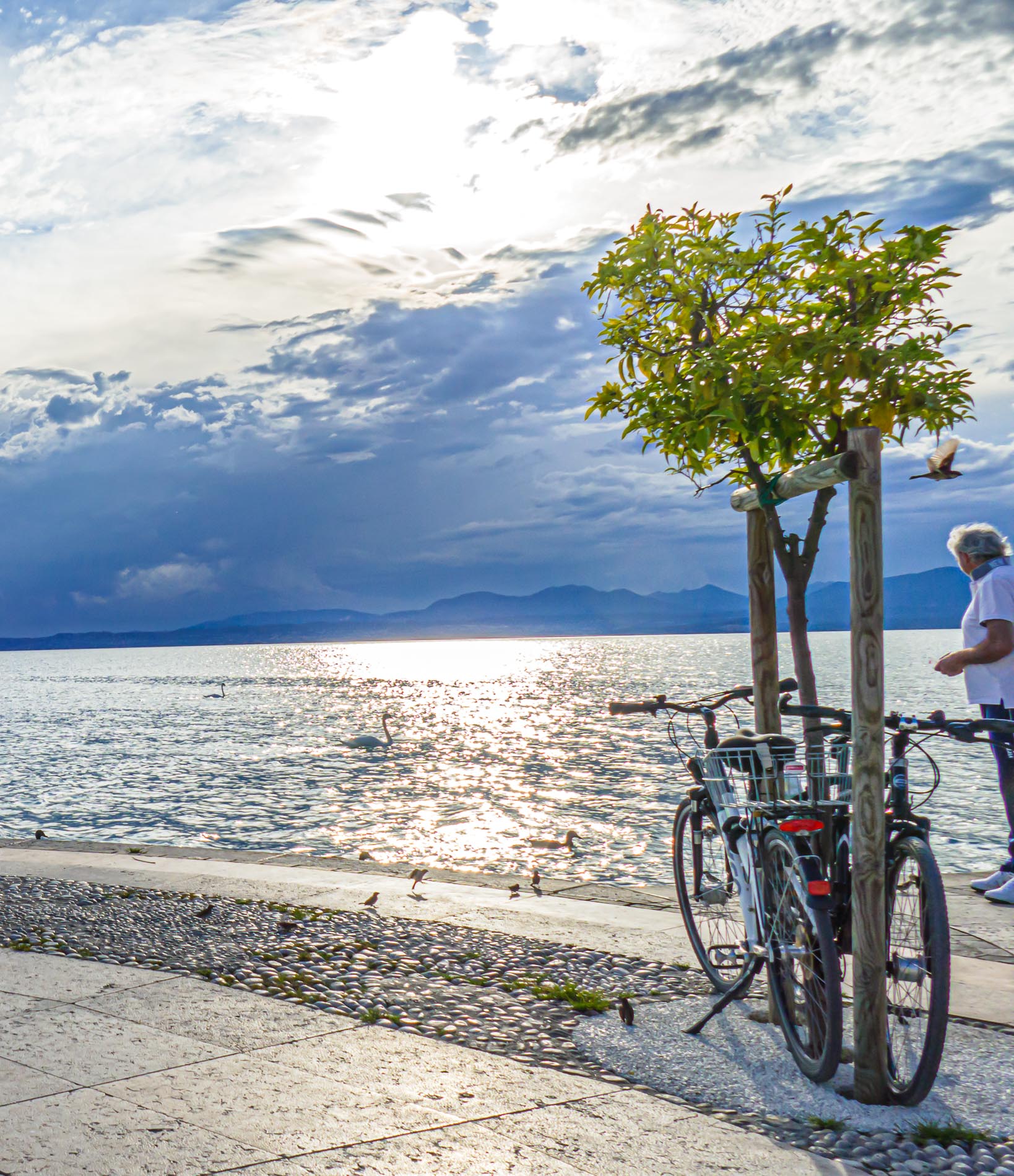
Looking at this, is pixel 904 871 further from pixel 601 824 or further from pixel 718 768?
pixel 601 824

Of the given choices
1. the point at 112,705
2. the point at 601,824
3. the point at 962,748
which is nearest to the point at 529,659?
the point at 112,705

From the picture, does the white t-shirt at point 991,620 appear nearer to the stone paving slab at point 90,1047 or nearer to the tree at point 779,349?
the tree at point 779,349

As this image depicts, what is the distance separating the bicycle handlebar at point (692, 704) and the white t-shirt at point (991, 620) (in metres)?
1.80

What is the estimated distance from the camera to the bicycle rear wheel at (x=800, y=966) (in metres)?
3.88

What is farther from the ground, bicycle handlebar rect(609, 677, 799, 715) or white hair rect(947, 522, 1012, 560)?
white hair rect(947, 522, 1012, 560)

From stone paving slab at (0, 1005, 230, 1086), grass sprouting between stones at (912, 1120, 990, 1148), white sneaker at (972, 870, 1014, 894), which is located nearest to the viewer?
grass sprouting between stones at (912, 1120, 990, 1148)

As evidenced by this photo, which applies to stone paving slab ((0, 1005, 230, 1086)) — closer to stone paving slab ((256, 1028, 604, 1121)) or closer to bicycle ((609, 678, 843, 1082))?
stone paving slab ((256, 1028, 604, 1121))

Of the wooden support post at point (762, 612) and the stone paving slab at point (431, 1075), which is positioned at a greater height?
the wooden support post at point (762, 612)

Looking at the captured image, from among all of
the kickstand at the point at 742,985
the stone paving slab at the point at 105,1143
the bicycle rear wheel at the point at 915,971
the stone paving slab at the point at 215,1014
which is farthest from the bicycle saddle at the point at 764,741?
the stone paving slab at the point at 105,1143

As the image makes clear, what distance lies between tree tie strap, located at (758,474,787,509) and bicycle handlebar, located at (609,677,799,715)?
826mm

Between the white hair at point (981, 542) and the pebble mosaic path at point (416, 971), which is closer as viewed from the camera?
the pebble mosaic path at point (416, 971)

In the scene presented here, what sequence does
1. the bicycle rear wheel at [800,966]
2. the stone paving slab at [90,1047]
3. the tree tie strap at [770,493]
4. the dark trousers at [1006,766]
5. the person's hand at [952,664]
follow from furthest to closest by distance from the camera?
the dark trousers at [1006,766], the person's hand at [952,664], the tree tie strap at [770,493], the stone paving slab at [90,1047], the bicycle rear wheel at [800,966]

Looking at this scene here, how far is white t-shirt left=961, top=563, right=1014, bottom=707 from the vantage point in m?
6.50

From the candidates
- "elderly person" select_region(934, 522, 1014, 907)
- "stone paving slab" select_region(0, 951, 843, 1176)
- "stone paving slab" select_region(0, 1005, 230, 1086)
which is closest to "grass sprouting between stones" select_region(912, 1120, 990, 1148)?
"stone paving slab" select_region(0, 951, 843, 1176)
